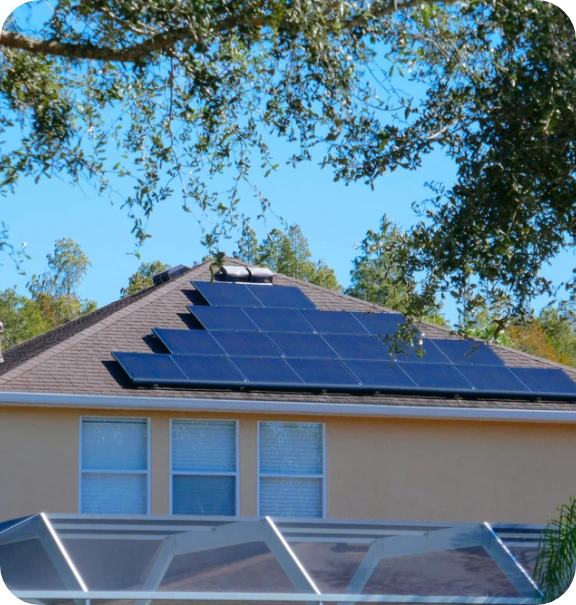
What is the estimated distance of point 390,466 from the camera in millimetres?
15617

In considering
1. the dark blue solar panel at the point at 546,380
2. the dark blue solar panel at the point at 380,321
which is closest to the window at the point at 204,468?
the dark blue solar panel at the point at 380,321

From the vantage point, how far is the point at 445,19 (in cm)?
966

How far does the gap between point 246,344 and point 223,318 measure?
2.85ft

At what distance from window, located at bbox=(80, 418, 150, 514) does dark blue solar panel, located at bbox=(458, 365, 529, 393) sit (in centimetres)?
556

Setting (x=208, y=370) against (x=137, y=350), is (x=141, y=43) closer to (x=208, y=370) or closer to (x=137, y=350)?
(x=208, y=370)

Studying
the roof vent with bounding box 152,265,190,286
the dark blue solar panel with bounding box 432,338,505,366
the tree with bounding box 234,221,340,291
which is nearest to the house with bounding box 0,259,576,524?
the dark blue solar panel with bounding box 432,338,505,366

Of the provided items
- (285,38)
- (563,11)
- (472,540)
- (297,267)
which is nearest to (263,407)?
(472,540)

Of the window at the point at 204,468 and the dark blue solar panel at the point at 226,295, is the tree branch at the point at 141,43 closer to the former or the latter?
the window at the point at 204,468

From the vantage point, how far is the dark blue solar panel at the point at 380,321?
689 inches

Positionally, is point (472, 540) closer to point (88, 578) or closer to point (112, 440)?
point (88, 578)

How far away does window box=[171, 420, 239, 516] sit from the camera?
48.9ft

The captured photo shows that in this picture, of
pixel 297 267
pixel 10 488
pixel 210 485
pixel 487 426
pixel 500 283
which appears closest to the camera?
pixel 500 283

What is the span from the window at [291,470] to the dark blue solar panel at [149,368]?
1.62m

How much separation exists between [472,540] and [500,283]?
2.81m
